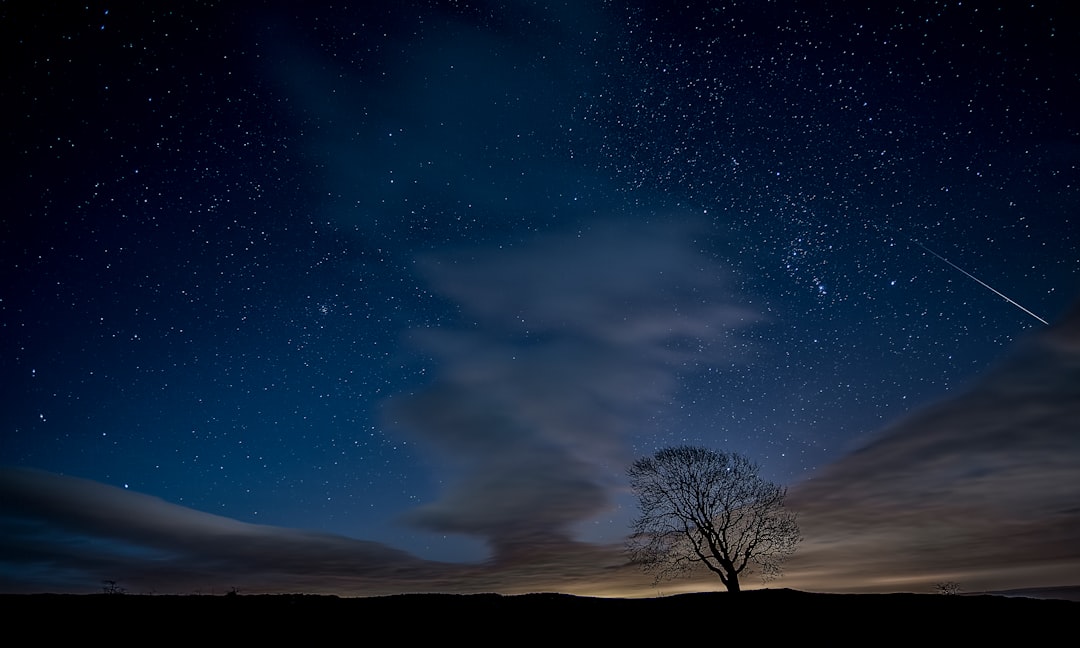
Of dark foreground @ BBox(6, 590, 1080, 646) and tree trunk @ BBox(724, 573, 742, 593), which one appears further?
tree trunk @ BBox(724, 573, 742, 593)

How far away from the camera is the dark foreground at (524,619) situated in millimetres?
8867

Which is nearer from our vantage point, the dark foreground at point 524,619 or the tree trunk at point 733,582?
the dark foreground at point 524,619

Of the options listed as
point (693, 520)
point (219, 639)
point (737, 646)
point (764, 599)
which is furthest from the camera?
point (693, 520)

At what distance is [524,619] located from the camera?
1109 cm

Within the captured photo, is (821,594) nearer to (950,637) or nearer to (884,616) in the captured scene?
(884,616)

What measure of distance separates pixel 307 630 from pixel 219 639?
4.46 ft

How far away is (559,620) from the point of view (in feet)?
36.6

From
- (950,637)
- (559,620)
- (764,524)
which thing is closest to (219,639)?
(559,620)

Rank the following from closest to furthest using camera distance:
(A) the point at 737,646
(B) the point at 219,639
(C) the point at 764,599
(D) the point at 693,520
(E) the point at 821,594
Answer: (B) the point at 219,639 → (A) the point at 737,646 → (C) the point at 764,599 → (E) the point at 821,594 → (D) the point at 693,520

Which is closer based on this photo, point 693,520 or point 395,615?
point 395,615

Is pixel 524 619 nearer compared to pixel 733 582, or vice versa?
pixel 524 619

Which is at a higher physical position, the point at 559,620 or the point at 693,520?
the point at 693,520

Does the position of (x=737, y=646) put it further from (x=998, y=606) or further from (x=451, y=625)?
(x=998, y=606)

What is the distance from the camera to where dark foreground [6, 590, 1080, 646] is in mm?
8867
